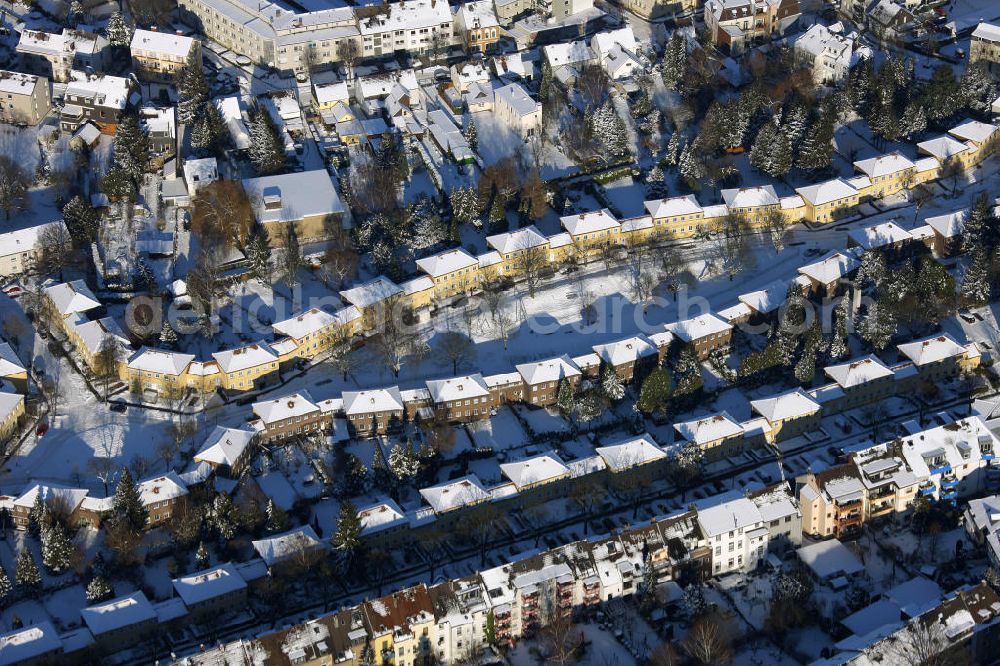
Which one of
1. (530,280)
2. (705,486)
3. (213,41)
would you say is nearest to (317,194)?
(530,280)

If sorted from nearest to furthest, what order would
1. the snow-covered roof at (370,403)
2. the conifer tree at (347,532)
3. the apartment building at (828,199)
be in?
the conifer tree at (347,532)
the snow-covered roof at (370,403)
the apartment building at (828,199)

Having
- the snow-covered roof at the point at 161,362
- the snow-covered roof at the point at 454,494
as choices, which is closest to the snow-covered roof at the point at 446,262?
the snow-covered roof at the point at 161,362

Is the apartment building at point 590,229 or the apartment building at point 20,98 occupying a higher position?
the apartment building at point 20,98

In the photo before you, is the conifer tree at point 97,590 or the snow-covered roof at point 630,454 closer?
the conifer tree at point 97,590

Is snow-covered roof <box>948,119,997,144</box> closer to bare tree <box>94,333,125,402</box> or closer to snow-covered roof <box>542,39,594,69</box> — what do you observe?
snow-covered roof <box>542,39,594,69</box>

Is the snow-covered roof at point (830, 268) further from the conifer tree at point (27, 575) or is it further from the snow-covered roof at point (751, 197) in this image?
the conifer tree at point (27, 575)

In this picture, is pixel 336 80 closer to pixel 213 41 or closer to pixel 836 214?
pixel 213 41
